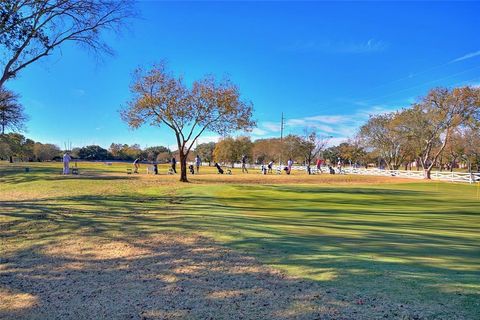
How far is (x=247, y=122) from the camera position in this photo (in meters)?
28.8

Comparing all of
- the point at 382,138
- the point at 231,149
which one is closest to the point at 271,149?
the point at 231,149

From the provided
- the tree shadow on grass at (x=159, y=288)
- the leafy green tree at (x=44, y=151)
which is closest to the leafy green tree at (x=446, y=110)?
the tree shadow on grass at (x=159, y=288)

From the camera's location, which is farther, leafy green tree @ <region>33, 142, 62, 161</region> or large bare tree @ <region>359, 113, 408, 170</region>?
leafy green tree @ <region>33, 142, 62, 161</region>

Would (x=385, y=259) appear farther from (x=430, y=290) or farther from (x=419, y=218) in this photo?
(x=419, y=218)

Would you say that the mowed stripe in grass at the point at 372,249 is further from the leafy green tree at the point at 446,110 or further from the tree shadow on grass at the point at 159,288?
the leafy green tree at the point at 446,110

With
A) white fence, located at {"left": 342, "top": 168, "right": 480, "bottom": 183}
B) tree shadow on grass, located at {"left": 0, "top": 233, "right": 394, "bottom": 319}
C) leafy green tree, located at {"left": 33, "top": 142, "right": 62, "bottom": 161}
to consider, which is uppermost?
leafy green tree, located at {"left": 33, "top": 142, "right": 62, "bottom": 161}

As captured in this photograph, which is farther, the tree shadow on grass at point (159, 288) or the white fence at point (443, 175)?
the white fence at point (443, 175)

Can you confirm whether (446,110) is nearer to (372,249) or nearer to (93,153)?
(372,249)

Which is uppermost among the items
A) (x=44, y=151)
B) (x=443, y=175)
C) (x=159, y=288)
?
(x=44, y=151)

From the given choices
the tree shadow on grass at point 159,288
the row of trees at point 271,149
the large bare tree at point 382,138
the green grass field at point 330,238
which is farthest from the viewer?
the row of trees at point 271,149

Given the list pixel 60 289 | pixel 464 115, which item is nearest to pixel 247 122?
pixel 60 289

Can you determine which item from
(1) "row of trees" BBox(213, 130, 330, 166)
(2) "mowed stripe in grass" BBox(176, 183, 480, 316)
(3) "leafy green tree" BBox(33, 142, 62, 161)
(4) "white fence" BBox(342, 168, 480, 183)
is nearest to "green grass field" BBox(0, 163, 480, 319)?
(2) "mowed stripe in grass" BBox(176, 183, 480, 316)

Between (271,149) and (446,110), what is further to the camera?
(271,149)

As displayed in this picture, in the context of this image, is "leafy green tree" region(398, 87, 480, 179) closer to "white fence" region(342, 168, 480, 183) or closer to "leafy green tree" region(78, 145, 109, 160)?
"white fence" region(342, 168, 480, 183)
